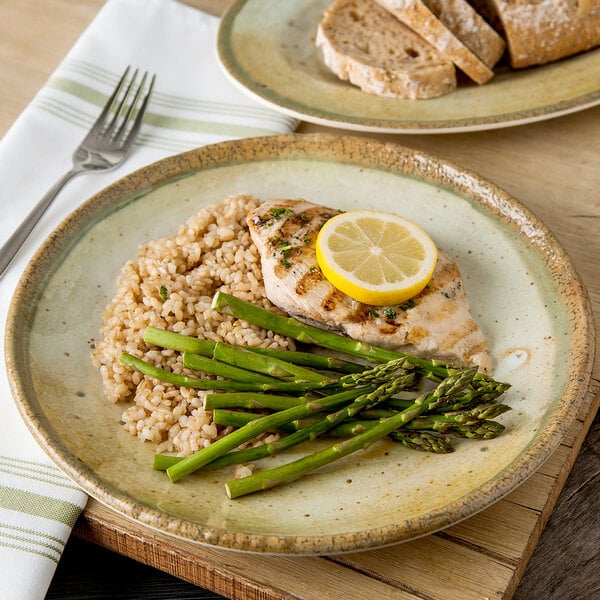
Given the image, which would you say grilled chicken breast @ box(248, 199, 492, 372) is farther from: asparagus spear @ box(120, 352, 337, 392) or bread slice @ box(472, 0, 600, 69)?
bread slice @ box(472, 0, 600, 69)

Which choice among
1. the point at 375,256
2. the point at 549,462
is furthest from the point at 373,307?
the point at 549,462

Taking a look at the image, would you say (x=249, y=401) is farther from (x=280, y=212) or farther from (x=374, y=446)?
(x=280, y=212)

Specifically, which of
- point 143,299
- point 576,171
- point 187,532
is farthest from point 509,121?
point 187,532

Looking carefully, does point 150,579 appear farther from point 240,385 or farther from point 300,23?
point 300,23

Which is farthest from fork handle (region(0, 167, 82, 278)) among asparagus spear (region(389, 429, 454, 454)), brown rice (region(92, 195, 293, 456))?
asparagus spear (region(389, 429, 454, 454))

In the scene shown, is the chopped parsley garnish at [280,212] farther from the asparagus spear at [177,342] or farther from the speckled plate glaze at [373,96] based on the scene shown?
the speckled plate glaze at [373,96]

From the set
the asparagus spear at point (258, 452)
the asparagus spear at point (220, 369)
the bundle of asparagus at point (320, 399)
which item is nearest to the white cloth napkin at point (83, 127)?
the asparagus spear at point (258, 452)
